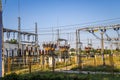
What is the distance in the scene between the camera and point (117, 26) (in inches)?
1344

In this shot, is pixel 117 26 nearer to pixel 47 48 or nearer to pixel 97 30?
pixel 97 30

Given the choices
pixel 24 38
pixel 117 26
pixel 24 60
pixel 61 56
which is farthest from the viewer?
pixel 24 38

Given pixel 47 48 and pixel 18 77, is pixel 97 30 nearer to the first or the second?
pixel 47 48

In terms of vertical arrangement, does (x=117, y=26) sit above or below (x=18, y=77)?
above

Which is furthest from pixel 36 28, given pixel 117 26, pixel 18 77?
pixel 18 77

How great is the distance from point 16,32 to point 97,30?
14882mm

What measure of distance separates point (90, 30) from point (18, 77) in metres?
24.9

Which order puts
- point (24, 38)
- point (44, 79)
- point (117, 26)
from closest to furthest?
1. point (44, 79)
2. point (117, 26)
3. point (24, 38)

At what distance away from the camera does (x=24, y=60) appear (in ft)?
121

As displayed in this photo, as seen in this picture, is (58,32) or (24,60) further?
(58,32)

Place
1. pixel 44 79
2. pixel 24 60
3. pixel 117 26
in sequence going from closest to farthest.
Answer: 1. pixel 44 79
2. pixel 117 26
3. pixel 24 60

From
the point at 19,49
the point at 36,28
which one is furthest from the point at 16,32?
the point at 36,28

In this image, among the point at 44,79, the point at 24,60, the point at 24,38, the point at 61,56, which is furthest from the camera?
the point at 24,38

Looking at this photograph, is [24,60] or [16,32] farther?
[16,32]
